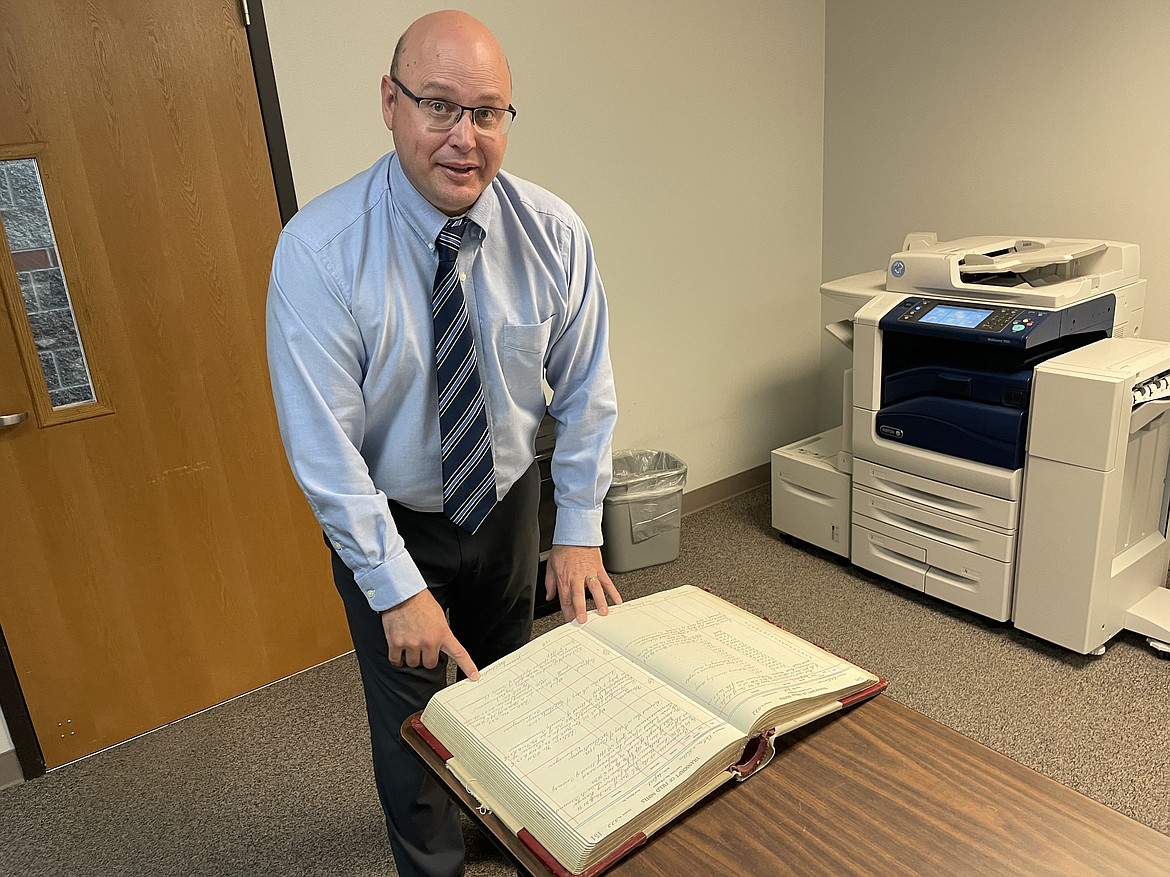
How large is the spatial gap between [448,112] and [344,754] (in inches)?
67.4

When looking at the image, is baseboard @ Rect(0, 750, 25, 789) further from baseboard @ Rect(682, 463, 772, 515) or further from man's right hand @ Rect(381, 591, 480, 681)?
baseboard @ Rect(682, 463, 772, 515)

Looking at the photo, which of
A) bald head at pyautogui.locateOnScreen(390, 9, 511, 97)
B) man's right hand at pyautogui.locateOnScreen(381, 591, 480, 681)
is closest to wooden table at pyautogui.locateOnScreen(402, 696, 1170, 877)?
man's right hand at pyautogui.locateOnScreen(381, 591, 480, 681)

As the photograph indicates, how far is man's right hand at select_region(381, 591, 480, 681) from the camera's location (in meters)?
1.24

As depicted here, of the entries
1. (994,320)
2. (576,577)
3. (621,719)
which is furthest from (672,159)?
(621,719)

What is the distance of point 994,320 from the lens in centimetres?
232

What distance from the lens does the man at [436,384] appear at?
123 centimetres

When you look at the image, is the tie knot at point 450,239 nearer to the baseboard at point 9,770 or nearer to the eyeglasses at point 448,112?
the eyeglasses at point 448,112

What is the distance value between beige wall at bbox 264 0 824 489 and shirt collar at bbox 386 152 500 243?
1.20 m

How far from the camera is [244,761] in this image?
227 centimetres

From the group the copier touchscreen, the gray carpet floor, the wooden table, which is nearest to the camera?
the wooden table

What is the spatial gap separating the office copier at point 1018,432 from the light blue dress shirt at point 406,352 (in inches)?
53.0

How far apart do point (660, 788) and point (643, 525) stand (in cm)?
218

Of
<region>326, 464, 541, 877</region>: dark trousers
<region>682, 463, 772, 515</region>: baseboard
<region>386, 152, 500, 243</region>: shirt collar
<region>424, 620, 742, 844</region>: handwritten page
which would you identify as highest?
<region>386, 152, 500, 243</region>: shirt collar

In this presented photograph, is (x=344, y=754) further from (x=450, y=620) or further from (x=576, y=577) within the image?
(x=576, y=577)
